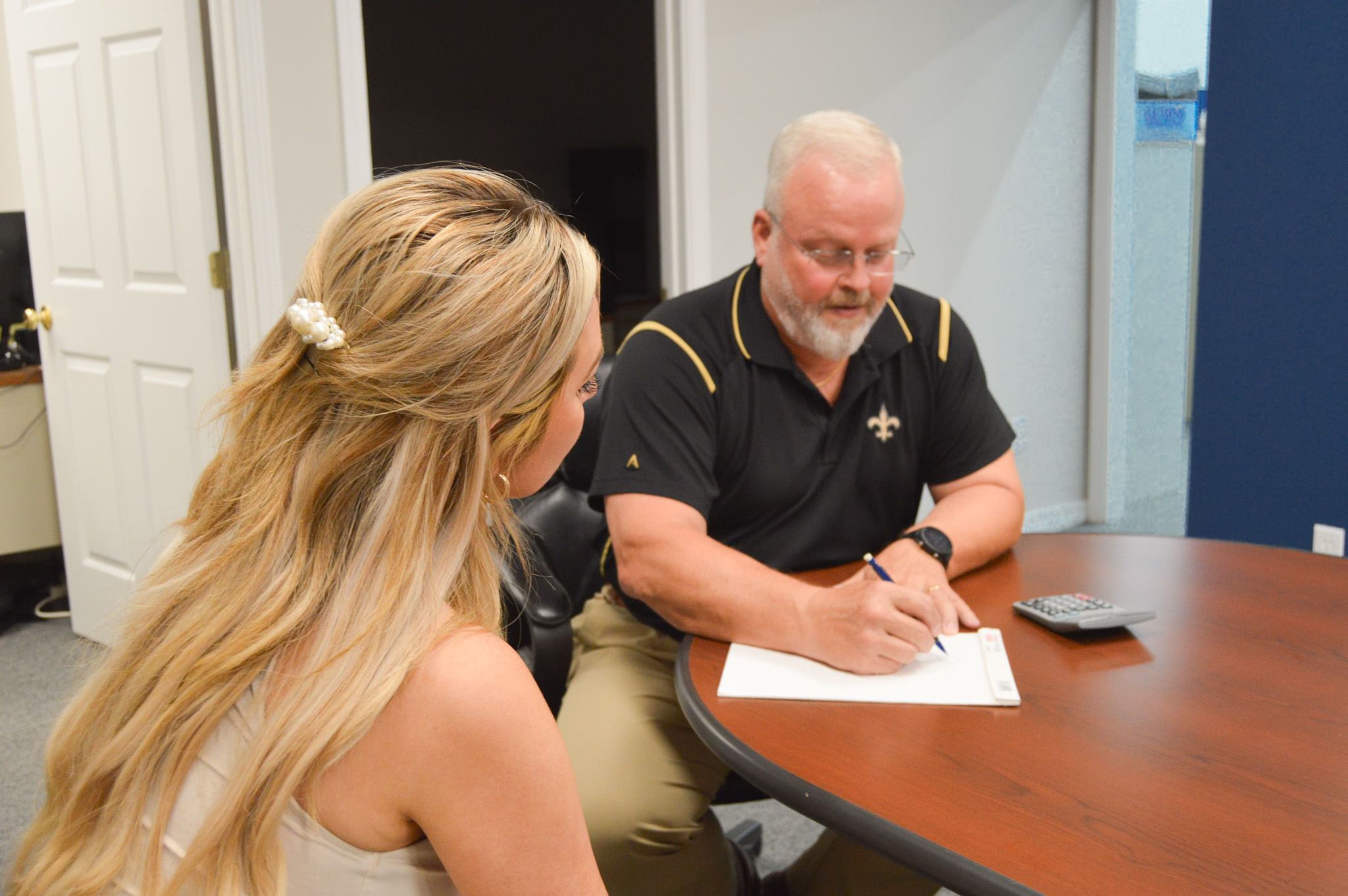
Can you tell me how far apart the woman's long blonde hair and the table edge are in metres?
0.32

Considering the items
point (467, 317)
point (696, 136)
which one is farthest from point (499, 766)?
point (696, 136)

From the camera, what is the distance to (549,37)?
14.0ft

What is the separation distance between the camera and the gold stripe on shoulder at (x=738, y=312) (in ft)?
5.49

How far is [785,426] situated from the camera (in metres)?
1.66

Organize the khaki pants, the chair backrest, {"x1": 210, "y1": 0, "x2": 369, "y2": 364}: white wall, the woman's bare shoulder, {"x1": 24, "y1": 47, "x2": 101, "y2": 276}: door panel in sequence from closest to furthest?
1. the woman's bare shoulder
2. the khaki pants
3. the chair backrest
4. {"x1": 210, "y1": 0, "x2": 369, "y2": 364}: white wall
5. {"x1": 24, "y1": 47, "x2": 101, "y2": 276}: door panel

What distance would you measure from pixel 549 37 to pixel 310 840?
4.01 meters

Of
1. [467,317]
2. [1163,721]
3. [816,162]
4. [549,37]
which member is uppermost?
[549,37]

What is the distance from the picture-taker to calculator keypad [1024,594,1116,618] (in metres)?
1.27

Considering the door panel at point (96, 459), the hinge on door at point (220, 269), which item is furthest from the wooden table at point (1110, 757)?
the door panel at point (96, 459)

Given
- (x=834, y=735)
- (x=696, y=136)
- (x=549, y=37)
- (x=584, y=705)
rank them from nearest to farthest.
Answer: (x=834, y=735), (x=584, y=705), (x=696, y=136), (x=549, y=37)

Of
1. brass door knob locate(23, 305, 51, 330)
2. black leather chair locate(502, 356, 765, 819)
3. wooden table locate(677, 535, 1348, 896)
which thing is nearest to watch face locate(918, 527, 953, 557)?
wooden table locate(677, 535, 1348, 896)

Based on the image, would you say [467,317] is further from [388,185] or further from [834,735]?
[834,735]

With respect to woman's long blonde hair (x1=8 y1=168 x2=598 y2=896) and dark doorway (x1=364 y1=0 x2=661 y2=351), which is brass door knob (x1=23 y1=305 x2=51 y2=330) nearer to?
dark doorway (x1=364 y1=0 x2=661 y2=351)

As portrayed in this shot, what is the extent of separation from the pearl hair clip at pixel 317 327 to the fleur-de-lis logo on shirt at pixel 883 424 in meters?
1.07
